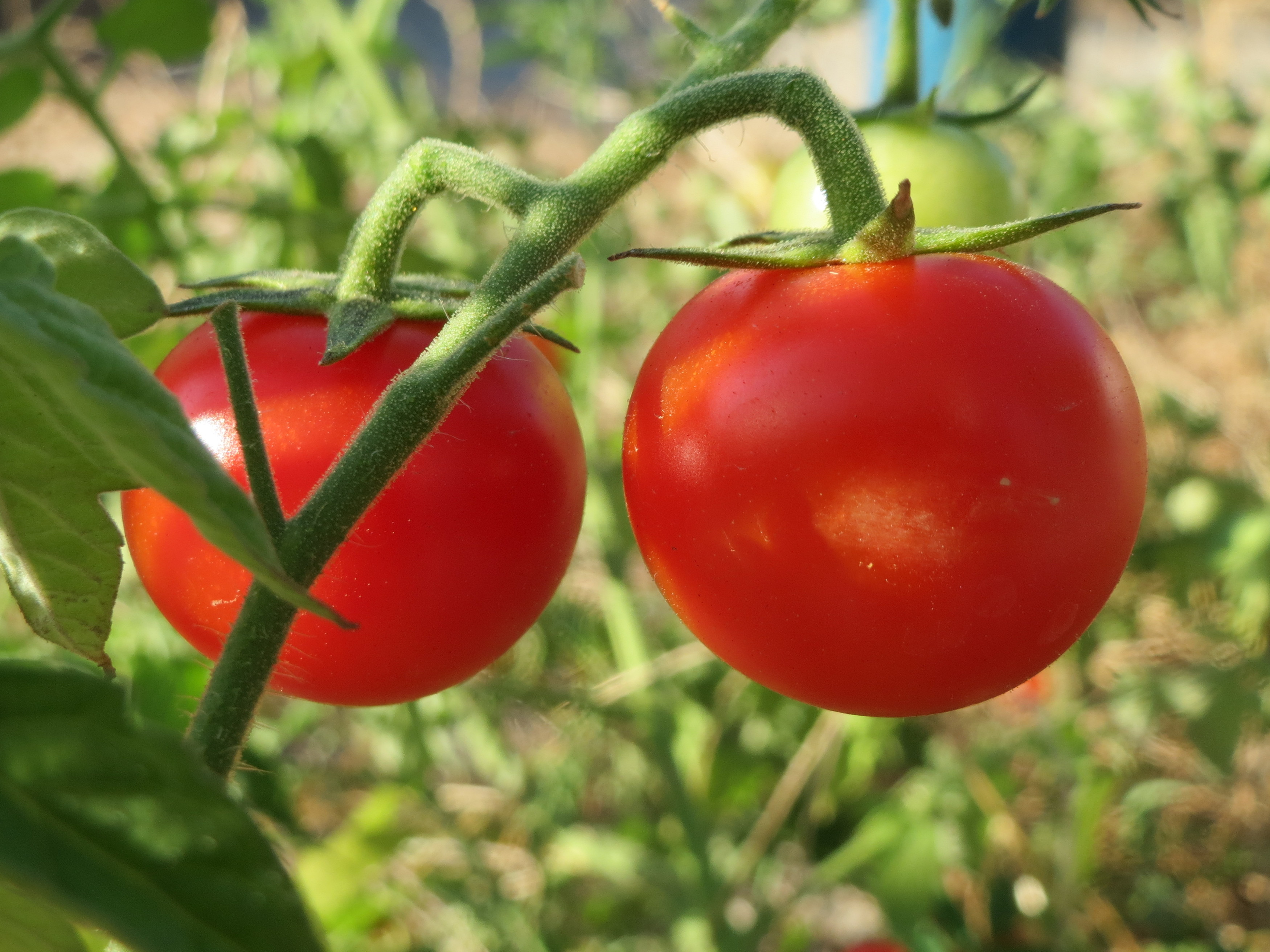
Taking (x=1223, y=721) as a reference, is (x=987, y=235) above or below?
above

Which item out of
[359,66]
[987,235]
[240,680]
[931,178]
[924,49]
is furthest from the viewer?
[359,66]

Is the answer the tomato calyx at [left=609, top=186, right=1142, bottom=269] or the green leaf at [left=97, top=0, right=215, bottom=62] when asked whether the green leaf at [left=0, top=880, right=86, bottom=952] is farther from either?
the green leaf at [left=97, top=0, right=215, bottom=62]

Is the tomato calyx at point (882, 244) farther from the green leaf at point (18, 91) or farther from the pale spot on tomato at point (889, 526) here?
the green leaf at point (18, 91)

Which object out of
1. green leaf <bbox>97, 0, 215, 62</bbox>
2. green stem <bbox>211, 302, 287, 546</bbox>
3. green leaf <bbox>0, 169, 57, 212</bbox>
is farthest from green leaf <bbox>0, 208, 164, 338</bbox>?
green leaf <bbox>97, 0, 215, 62</bbox>

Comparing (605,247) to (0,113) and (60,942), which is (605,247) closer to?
(0,113)

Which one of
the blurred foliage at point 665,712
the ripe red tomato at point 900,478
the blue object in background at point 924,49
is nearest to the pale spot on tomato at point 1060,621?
the ripe red tomato at point 900,478

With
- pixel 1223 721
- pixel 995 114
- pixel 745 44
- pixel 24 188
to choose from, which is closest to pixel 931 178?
pixel 995 114

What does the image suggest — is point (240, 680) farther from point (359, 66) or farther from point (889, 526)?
point (359, 66)
